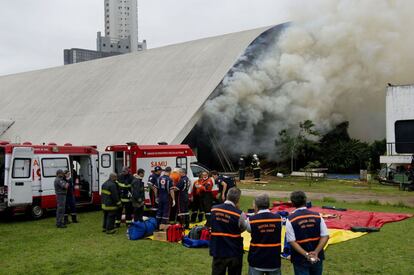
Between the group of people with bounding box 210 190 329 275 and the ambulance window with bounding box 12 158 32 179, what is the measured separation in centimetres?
941

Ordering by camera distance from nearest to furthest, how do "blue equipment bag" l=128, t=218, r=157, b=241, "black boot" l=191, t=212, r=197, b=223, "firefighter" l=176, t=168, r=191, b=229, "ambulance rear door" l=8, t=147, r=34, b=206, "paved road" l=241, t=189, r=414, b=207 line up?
"blue equipment bag" l=128, t=218, r=157, b=241, "firefighter" l=176, t=168, r=191, b=229, "black boot" l=191, t=212, r=197, b=223, "ambulance rear door" l=8, t=147, r=34, b=206, "paved road" l=241, t=189, r=414, b=207

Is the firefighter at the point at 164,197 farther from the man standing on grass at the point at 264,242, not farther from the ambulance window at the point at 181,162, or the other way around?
the man standing on grass at the point at 264,242

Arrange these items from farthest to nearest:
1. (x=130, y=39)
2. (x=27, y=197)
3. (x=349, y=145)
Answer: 1. (x=130, y=39)
2. (x=349, y=145)
3. (x=27, y=197)

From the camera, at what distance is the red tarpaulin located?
11281 mm

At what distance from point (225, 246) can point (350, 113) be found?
27.5 m

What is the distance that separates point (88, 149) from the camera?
15.7m

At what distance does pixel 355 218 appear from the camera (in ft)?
40.1

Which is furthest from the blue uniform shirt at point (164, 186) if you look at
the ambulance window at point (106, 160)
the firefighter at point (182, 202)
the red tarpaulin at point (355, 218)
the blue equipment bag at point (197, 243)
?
the ambulance window at point (106, 160)

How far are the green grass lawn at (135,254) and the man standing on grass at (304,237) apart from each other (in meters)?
2.70

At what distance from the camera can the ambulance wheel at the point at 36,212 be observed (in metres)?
13.5

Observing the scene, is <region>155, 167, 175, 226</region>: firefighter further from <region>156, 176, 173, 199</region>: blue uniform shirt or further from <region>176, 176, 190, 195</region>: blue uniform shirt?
<region>176, 176, 190, 195</region>: blue uniform shirt

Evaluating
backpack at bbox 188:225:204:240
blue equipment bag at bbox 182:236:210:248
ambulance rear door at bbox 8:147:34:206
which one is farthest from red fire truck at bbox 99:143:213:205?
blue equipment bag at bbox 182:236:210:248

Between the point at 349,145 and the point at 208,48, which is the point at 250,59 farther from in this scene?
the point at 349,145

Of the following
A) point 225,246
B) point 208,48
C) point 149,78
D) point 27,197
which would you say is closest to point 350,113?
point 208,48
